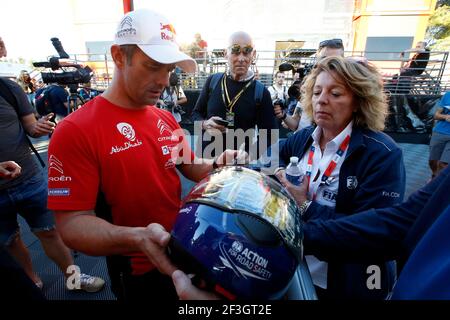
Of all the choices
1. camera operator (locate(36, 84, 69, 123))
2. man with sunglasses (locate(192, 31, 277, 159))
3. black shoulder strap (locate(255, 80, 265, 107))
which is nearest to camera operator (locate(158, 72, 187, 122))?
camera operator (locate(36, 84, 69, 123))

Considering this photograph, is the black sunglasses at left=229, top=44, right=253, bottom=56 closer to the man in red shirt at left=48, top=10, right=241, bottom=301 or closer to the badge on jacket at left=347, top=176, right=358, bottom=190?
the man in red shirt at left=48, top=10, right=241, bottom=301

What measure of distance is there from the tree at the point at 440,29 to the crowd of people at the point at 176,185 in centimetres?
2275

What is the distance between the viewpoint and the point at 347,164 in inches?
56.2

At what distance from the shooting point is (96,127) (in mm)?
1167

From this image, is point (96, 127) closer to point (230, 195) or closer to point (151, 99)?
point (151, 99)

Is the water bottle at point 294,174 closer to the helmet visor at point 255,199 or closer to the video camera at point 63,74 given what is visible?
the helmet visor at point 255,199

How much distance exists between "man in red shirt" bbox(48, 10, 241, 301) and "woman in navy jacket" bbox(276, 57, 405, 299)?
0.53 meters

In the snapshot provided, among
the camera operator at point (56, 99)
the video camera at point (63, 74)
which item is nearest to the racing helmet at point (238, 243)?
the video camera at point (63, 74)

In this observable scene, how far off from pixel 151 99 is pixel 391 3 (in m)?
21.0

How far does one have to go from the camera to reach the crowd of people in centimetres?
89

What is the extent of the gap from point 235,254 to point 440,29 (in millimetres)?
27858
